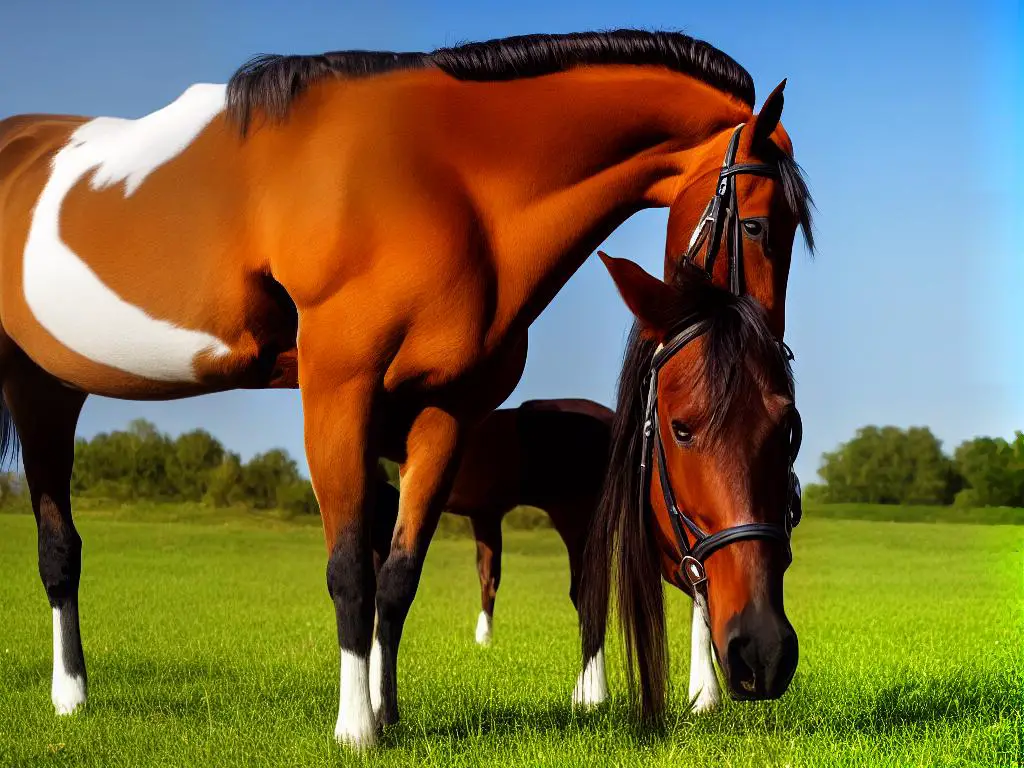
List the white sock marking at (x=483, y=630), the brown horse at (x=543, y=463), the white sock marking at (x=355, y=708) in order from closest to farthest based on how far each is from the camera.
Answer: the white sock marking at (x=355, y=708) < the brown horse at (x=543, y=463) < the white sock marking at (x=483, y=630)

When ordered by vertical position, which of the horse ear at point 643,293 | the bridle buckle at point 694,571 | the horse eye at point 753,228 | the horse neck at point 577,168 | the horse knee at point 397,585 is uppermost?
the horse neck at point 577,168

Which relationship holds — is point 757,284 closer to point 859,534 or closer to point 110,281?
point 110,281

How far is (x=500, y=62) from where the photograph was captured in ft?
16.1

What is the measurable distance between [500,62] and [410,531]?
7.70ft

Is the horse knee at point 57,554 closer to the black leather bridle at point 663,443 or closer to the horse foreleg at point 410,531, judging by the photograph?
the horse foreleg at point 410,531

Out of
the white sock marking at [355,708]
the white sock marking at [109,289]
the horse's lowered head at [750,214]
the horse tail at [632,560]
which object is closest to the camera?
the horse tail at [632,560]

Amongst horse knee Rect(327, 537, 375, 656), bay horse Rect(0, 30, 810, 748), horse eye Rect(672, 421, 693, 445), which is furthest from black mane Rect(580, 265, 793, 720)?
horse knee Rect(327, 537, 375, 656)

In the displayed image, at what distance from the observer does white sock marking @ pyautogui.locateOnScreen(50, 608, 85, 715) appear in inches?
242

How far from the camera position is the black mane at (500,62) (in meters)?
4.69

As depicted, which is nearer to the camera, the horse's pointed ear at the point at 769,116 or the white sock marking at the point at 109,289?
the horse's pointed ear at the point at 769,116

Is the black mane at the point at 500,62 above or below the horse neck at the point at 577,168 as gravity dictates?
above

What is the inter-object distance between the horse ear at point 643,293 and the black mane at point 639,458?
5cm

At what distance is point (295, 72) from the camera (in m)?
5.03

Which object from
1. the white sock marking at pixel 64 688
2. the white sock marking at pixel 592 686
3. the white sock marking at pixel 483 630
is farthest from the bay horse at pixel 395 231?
the white sock marking at pixel 483 630
